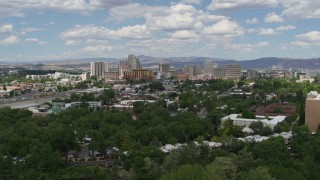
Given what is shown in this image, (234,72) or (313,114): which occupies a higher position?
(234,72)

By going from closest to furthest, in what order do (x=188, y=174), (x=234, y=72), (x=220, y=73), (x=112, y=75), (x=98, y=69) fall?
(x=188, y=174) → (x=112, y=75) → (x=234, y=72) → (x=98, y=69) → (x=220, y=73)

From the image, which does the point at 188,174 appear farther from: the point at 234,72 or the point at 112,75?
the point at 234,72

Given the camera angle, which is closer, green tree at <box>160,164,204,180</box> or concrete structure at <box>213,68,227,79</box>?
green tree at <box>160,164,204,180</box>

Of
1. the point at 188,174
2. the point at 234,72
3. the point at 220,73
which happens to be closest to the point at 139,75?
the point at 220,73

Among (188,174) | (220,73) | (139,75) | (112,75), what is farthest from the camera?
(220,73)

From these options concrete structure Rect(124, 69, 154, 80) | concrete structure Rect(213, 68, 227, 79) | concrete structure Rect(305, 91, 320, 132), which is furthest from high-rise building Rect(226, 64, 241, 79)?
concrete structure Rect(305, 91, 320, 132)

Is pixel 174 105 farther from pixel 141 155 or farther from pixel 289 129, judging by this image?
pixel 141 155

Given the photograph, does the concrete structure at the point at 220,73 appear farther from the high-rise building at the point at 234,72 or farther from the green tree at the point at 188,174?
the green tree at the point at 188,174

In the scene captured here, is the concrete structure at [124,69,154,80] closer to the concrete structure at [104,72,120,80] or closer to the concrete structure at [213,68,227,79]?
the concrete structure at [104,72,120,80]

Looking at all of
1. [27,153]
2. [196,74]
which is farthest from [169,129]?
[196,74]

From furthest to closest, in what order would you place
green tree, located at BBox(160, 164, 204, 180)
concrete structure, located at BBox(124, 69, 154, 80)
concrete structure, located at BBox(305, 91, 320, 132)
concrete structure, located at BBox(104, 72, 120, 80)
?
concrete structure, located at BBox(104, 72, 120, 80) → concrete structure, located at BBox(124, 69, 154, 80) → concrete structure, located at BBox(305, 91, 320, 132) → green tree, located at BBox(160, 164, 204, 180)

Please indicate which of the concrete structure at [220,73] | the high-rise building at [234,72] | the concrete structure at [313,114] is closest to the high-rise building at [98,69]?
the concrete structure at [220,73]
